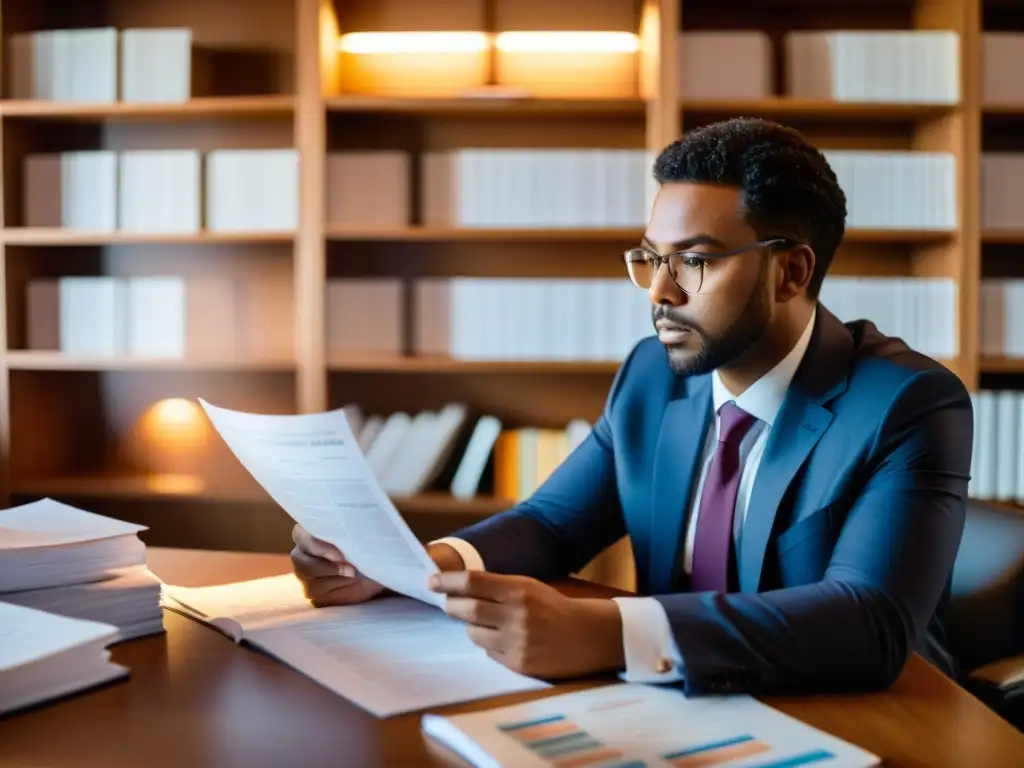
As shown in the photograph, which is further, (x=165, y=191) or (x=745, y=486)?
(x=165, y=191)

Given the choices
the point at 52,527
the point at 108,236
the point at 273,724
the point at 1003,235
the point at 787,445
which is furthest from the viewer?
the point at 108,236

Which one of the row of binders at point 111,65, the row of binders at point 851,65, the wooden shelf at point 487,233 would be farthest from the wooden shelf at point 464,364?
the row of binders at point 111,65

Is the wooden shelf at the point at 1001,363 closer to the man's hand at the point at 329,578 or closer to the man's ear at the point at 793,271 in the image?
the man's ear at the point at 793,271

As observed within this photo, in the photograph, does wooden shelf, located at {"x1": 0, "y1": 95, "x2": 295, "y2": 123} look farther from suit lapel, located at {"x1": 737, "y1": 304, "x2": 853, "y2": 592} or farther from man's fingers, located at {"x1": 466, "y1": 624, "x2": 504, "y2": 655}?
man's fingers, located at {"x1": 466, "y1": 624, "x2": 504, "y2": 655}

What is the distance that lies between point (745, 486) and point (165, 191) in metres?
2.18

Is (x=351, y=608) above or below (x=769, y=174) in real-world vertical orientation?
below

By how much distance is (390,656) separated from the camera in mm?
1037

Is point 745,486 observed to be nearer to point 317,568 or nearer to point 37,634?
point 317,568

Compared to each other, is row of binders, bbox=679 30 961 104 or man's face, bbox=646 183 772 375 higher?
row of binders, bbox=679 30 961 104

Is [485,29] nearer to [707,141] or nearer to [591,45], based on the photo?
[591,45]

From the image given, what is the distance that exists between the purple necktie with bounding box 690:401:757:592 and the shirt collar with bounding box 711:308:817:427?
1 centimetres

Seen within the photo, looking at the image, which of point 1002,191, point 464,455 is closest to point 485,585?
point 464,455

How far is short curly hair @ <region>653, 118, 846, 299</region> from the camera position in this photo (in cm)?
133

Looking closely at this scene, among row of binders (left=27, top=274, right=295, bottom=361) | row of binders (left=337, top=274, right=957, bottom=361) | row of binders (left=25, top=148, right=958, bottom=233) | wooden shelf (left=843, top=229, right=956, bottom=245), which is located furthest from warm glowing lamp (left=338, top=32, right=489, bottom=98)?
wooden shelf (left=843, top=229, right=956, bottom=245)
